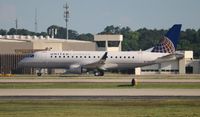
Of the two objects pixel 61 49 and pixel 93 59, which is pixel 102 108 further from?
pixel 61 49

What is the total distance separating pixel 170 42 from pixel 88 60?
15.0m

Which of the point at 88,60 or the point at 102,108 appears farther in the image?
the point at 88,60

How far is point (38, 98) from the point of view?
4522 cm

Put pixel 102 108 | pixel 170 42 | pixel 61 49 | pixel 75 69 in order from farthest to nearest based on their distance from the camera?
pixel 61 49 → pixel 170 42 → pixel 75 69 → pixel 102 108

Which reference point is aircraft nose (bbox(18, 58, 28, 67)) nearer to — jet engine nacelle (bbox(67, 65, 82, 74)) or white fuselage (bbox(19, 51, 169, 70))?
white fuselage (bbox(19, 51, 169, 70))

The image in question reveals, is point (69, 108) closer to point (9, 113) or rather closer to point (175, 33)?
point (9, 113)

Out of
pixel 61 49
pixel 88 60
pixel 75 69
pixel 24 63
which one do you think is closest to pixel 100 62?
pixel 88 60

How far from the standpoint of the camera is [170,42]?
3959 inches

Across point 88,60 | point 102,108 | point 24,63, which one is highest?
point 88,60

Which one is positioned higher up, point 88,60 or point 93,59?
point 93,59

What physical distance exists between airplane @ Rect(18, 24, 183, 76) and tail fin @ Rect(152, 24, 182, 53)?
206 millimetres

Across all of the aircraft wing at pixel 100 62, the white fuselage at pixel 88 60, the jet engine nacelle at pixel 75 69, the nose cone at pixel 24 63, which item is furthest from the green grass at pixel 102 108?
the nose cone at pixel 24 63

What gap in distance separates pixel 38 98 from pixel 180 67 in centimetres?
8374

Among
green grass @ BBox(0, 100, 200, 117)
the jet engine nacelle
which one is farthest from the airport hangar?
green grass @ BBox(0, 100, 200, 117)
